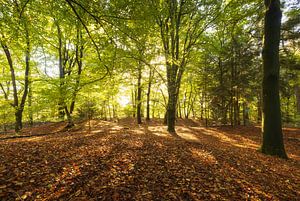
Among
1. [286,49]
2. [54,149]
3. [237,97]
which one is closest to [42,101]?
[54,149]

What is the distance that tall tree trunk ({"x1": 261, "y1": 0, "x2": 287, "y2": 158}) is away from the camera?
20.4ft

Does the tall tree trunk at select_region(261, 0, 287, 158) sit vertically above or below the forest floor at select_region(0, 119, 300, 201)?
above

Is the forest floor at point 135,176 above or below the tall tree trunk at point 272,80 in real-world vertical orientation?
below

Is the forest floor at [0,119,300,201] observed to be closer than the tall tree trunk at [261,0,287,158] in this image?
Yes

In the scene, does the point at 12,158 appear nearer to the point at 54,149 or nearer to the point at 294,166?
the point at 54,149

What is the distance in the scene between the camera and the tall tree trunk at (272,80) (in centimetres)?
621

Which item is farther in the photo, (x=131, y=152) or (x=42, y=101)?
(x=42, y=101)

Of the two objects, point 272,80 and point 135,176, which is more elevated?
point 272,80

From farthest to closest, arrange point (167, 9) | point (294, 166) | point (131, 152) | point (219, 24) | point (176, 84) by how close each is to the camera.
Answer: point (219, 24) → point (176, 84) → point (167, 9) → point (294, 166) → point (131, 152)

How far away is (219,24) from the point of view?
11.0m

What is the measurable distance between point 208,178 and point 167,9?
27.7 ft

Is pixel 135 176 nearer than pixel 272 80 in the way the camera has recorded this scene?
Yes

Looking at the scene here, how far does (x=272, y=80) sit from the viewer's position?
20.5 ft

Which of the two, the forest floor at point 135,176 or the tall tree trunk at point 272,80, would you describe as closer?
the forest floor at point 135,176
